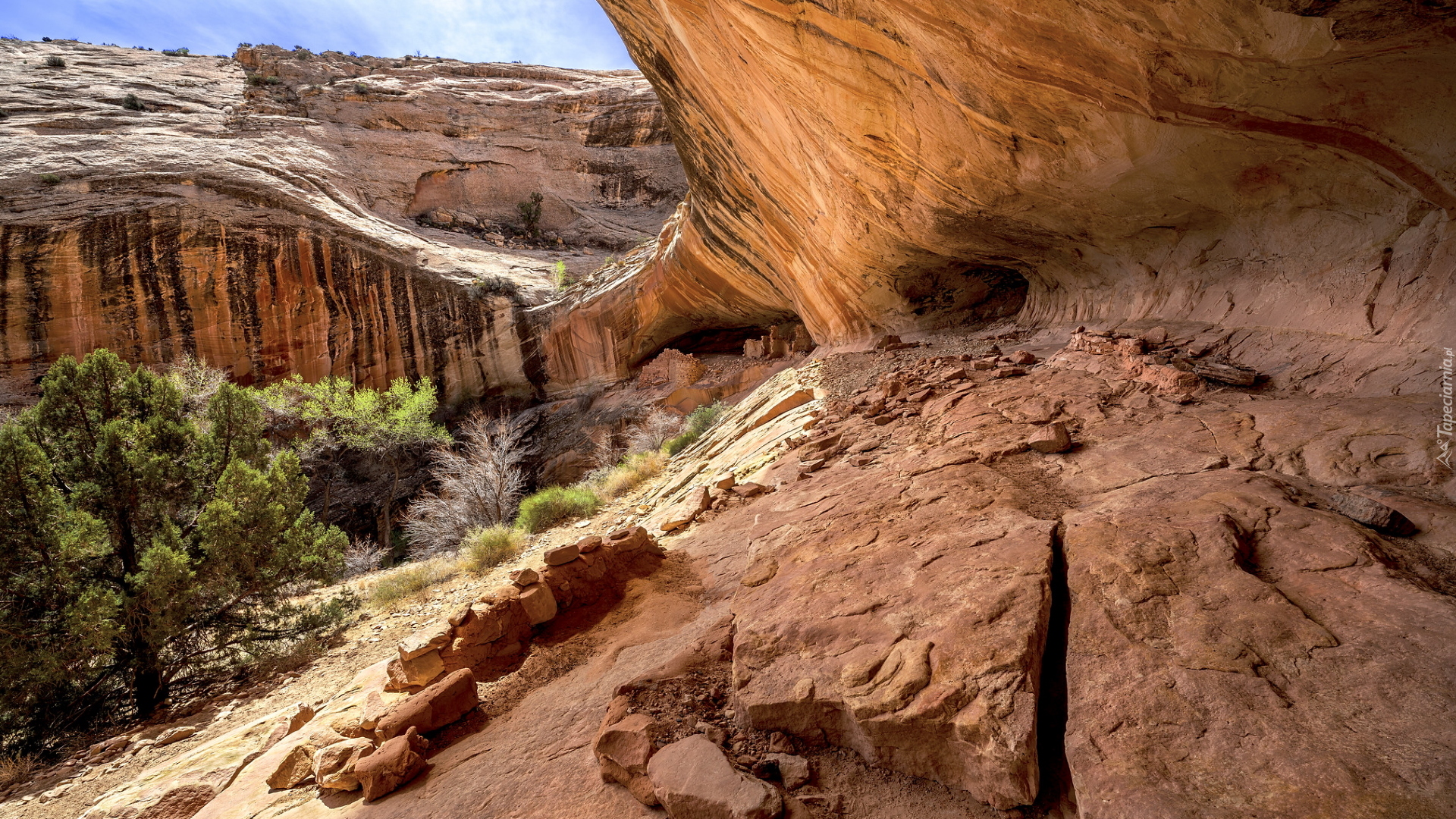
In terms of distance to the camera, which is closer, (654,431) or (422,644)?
(422,644)

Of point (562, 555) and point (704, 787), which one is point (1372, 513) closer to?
point (704, 787)

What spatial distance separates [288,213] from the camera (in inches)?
674

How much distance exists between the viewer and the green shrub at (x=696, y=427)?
1184cm

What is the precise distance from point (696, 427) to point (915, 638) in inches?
425

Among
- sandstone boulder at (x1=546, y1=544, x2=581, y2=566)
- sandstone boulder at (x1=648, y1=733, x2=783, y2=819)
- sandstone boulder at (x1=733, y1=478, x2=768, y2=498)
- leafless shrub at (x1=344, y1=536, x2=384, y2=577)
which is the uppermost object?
sandstone boulder at (x1=733, y1=478, x2=768, y2=498)

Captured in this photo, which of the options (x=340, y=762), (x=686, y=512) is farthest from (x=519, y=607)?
(x=686, y=512)

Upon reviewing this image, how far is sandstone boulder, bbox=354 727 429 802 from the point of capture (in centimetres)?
246

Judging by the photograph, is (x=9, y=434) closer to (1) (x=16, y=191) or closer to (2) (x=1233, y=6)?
(2) (x=1233, y=6)

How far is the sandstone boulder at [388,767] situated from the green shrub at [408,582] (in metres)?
5.45

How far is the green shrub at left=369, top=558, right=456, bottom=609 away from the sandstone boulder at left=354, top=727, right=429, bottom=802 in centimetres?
545

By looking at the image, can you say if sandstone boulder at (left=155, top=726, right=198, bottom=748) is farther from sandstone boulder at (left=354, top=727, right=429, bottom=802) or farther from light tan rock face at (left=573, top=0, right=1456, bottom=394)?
light tan rock face at (left=573, top=0, right=1456, bottom=394)

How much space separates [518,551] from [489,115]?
89.9ft

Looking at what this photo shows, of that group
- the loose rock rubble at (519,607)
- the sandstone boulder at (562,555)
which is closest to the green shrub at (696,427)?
the loose rock rubble at (519,607)

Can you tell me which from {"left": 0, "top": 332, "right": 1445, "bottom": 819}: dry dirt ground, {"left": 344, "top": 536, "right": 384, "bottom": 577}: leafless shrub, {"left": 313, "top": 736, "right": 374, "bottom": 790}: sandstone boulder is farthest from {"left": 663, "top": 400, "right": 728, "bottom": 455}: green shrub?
{"left": 313, "top": 736, "right": 374, "bottom": 790}: sandstone boulder
